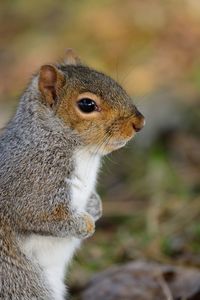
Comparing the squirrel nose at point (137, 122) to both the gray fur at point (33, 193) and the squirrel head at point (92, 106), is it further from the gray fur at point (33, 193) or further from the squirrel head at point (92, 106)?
the gray fur at point (33, 193)

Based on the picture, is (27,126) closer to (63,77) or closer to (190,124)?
(63,77)

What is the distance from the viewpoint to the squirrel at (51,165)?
429 centimetres

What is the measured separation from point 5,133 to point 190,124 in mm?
4052

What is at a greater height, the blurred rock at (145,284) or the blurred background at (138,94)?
the blurred rock at (145,284)

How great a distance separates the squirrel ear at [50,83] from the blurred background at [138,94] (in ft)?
1.73

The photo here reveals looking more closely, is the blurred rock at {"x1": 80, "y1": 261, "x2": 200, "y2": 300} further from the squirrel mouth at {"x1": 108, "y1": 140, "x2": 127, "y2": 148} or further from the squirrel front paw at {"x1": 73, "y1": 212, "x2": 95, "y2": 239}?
the squirrel mouth at {"x1": 108, "y1": 140, "x2": 127, "y2": 148}

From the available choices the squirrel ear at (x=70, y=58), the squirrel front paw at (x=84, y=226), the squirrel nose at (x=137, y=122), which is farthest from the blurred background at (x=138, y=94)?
the squirrel front paw at (x=84, y=226)

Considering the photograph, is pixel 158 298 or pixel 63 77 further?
pixel 158 298

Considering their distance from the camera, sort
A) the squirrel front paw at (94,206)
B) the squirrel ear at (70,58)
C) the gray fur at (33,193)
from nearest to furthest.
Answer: the gray fur at (33,193) → the squirrel front paw at (94,206) → the squirrel ear at (70,58)

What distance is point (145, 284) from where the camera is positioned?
16.5ft

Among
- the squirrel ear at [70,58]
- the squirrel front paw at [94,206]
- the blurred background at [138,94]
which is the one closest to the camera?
the squirrel front paw at [94,206]

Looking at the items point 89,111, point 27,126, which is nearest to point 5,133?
point 27,126

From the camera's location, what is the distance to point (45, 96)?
441cm

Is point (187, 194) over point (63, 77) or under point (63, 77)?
under
